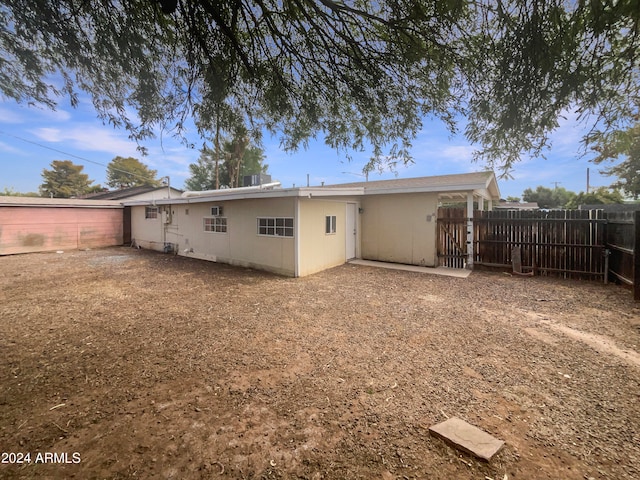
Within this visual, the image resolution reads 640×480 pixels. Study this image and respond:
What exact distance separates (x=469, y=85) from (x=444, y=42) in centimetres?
52

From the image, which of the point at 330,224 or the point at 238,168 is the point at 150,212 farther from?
the point at 330,224

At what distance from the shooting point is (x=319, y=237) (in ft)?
28.6

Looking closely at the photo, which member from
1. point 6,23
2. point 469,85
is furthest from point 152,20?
point 469,85

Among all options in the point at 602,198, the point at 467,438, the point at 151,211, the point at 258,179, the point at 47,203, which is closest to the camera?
the point at 467,438

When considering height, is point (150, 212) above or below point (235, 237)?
above

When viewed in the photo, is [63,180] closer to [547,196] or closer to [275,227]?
[275,227]

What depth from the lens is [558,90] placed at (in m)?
2.55

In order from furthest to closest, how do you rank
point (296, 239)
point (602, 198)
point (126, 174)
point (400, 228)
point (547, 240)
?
point (126, 174) < point (602, 198) < point (400, 228) < point (296, 239) < point (547, 240)

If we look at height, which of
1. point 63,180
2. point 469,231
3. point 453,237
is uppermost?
point 63,180

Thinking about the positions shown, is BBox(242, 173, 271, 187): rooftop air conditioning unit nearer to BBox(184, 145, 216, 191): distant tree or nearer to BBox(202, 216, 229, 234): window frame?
BBox(202, 216, 229, 234): window frame

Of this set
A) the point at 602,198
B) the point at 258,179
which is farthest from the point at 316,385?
the point at 602,198

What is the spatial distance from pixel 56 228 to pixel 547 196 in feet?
159

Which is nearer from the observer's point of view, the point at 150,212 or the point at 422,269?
the point at 422,269

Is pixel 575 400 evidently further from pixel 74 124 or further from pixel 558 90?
pixel 74 124
